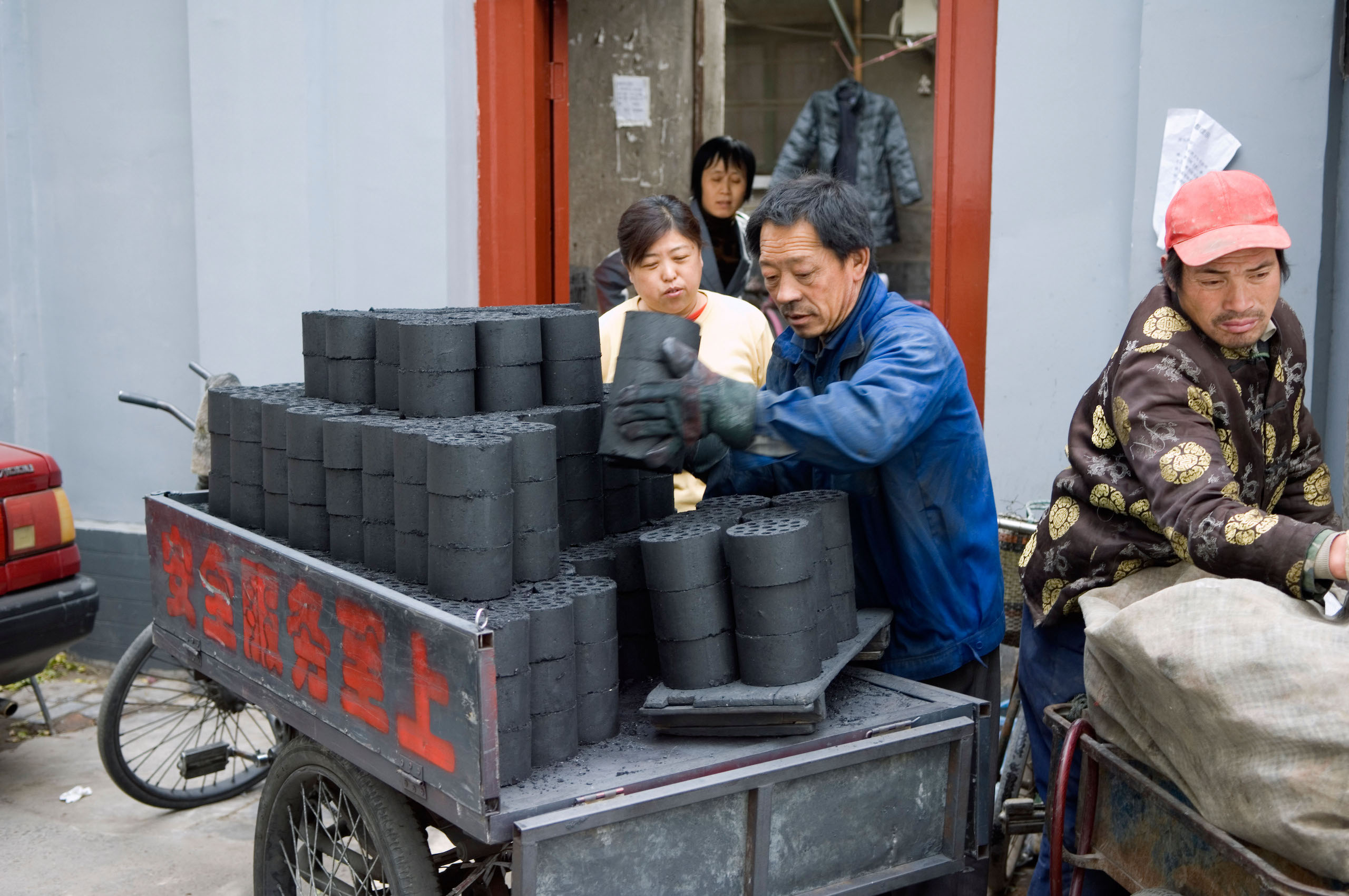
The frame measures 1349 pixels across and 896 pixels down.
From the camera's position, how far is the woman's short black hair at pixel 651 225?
14.0 feet

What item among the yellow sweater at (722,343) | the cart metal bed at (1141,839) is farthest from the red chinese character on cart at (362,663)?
the yellow sweater at (722,343)

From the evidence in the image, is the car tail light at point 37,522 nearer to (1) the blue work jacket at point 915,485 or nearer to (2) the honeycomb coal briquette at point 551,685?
(1) the blue work jacket at point 915,485

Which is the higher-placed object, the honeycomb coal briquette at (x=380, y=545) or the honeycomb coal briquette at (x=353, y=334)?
the honeycomb coal briquette at (x=353, y=334)

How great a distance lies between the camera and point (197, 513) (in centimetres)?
342

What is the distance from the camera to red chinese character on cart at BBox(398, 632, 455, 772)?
2.41 metres

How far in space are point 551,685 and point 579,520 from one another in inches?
22.5

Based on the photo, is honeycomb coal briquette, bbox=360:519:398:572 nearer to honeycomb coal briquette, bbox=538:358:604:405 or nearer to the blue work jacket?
honeycomb coal briquette, bbox=538:358:604:405

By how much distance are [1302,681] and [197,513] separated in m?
2.71

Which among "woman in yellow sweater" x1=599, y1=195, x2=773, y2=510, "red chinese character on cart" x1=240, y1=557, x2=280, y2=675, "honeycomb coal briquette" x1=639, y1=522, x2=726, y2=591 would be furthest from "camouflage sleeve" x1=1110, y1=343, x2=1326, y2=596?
"red chinese character on cart" x1=240, y1=557, x2=280, y2=675

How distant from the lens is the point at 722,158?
6.06 metres

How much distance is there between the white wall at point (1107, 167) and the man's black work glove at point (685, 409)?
265 cm

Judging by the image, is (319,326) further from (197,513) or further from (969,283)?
(969,283)

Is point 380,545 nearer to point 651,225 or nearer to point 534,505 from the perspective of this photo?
point 534,505

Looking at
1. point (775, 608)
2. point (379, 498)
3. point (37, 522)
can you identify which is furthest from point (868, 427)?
point (37, 522)
